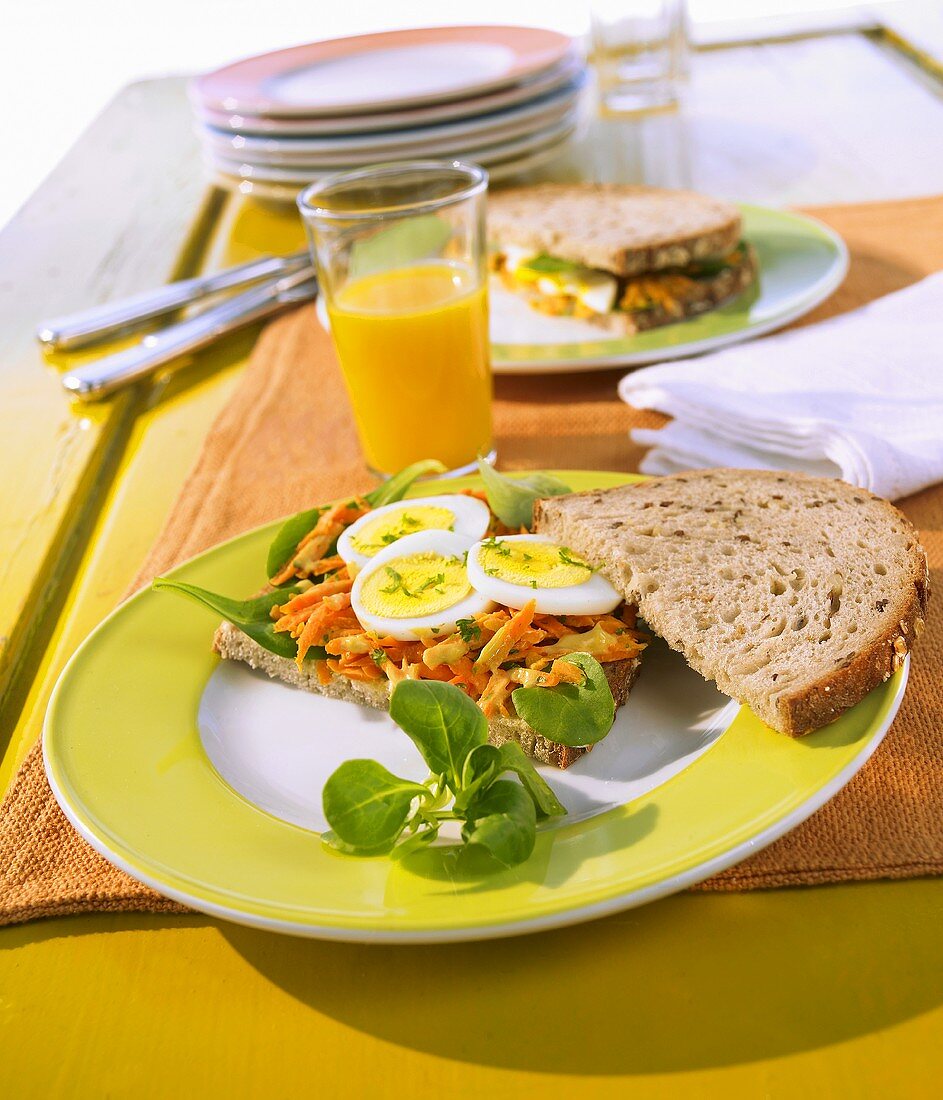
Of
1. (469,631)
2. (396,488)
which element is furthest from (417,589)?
(396,488)

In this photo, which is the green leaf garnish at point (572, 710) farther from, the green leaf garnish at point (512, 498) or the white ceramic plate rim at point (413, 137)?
the white ceramic plate rim at point (413, 137)

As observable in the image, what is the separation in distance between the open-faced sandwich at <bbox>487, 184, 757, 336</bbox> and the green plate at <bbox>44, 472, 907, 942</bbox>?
1308 mm

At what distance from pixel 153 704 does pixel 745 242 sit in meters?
2.02

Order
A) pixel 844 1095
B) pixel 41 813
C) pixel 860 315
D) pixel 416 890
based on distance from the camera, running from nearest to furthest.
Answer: pixel 844 1095
pixel 416 890
pixel 41 813
pixel 860 315

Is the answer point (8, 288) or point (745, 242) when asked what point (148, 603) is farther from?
point (8, 288)

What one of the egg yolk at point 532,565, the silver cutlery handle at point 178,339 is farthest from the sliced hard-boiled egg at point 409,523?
the silver cutlery handle at point 178,339

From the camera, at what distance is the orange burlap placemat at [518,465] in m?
1.38

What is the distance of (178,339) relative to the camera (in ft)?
10.1

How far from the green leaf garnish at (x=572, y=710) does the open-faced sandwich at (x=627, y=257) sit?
145cm

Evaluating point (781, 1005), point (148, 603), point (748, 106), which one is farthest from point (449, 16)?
point (781, 1005)

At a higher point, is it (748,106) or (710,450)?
(710,450)

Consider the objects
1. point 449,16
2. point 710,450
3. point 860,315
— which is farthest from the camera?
point 449,16

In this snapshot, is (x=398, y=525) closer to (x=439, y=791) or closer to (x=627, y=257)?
(x=439, y=791)

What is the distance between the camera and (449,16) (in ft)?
42.5
